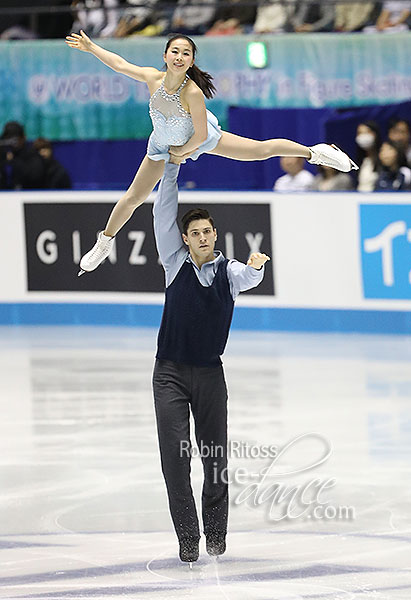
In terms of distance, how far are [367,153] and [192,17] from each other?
246cm

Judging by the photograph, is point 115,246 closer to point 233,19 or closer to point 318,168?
point 318,168

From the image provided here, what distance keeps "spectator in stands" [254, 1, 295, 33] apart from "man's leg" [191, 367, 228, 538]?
7.30 meters

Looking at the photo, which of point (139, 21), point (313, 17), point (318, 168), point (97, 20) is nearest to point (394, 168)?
point (318, 168)

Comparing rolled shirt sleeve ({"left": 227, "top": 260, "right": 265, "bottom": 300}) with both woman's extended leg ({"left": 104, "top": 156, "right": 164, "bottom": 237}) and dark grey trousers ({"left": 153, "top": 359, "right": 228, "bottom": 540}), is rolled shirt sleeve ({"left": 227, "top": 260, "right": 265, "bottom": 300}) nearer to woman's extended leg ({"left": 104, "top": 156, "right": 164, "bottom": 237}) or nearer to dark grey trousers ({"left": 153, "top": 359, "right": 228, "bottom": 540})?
dark grey trousers ({"left": 153, "top": 359, "right": 228, "bottom": 540})

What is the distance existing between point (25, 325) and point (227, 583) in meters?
7.62

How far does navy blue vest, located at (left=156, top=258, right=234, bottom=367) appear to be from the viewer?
577cm

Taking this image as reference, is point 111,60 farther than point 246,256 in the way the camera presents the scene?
No

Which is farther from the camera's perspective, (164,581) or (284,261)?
(284,261)

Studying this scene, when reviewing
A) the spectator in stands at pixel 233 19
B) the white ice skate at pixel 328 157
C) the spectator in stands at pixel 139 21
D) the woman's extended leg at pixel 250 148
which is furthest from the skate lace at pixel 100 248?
the spectator in stands at pixel 139 21

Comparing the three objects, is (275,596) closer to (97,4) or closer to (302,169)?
(302,169)

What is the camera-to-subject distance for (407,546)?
20.2ft

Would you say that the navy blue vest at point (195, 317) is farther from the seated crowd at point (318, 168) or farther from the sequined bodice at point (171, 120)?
the seated crowd at point (318, 168)

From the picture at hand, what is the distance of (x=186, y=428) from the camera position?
19.2 ft

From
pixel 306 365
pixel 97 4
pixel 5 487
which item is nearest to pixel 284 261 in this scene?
pixel 306 365
